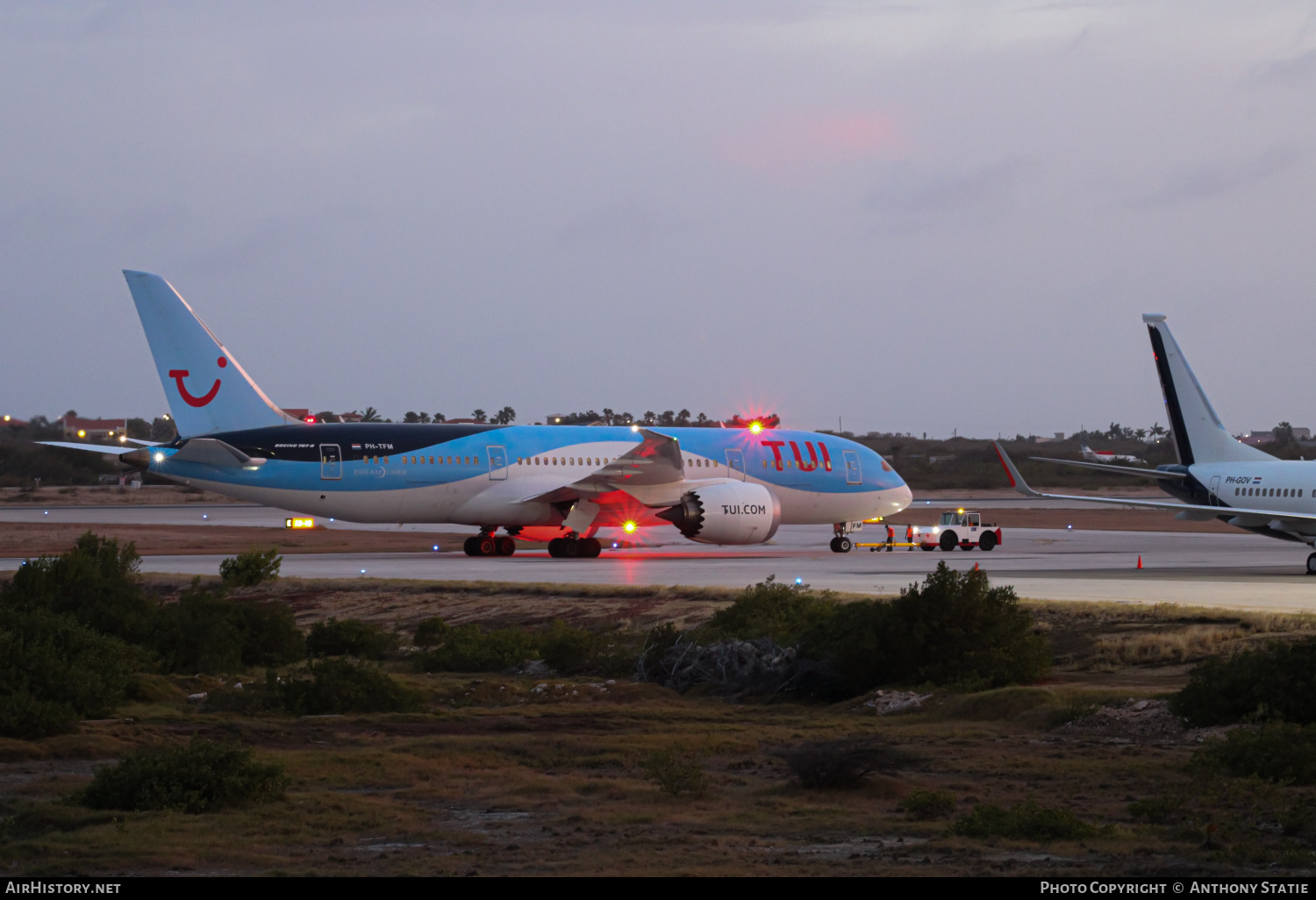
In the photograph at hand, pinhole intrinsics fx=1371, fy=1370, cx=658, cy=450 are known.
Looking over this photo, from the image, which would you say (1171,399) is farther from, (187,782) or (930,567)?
(187,782)

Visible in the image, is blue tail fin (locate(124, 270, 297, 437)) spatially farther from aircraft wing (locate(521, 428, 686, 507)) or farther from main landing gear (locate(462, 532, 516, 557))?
aircraft wing (locate(521, 428, 686, 507))

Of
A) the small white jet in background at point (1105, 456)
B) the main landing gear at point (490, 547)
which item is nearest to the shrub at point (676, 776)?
the main landing gear at point (490, 547)

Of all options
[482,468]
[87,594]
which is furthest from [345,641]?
[482,468]

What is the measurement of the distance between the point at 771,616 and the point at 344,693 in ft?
22.9

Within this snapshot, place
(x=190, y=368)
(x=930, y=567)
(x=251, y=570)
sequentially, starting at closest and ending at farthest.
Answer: (x=251, y=570), (x=930, y=567), (x=190, y=368)

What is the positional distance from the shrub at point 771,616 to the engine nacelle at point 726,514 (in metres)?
12.6

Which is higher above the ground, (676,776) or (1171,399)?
(1171,399)

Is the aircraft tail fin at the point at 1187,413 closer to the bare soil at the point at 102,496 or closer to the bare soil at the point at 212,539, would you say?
the bare soil at the point at 212,539

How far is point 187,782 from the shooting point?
34.2 ft

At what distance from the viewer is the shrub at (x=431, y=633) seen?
22.5m

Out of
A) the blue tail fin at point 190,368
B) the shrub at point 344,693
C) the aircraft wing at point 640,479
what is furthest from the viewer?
the aircraft wing at point 640,479

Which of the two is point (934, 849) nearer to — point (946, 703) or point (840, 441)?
point (946, 703)

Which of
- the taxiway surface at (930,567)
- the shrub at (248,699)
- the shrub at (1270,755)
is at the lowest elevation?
the shrub at (248,699)

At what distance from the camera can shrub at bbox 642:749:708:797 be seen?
10578mm
